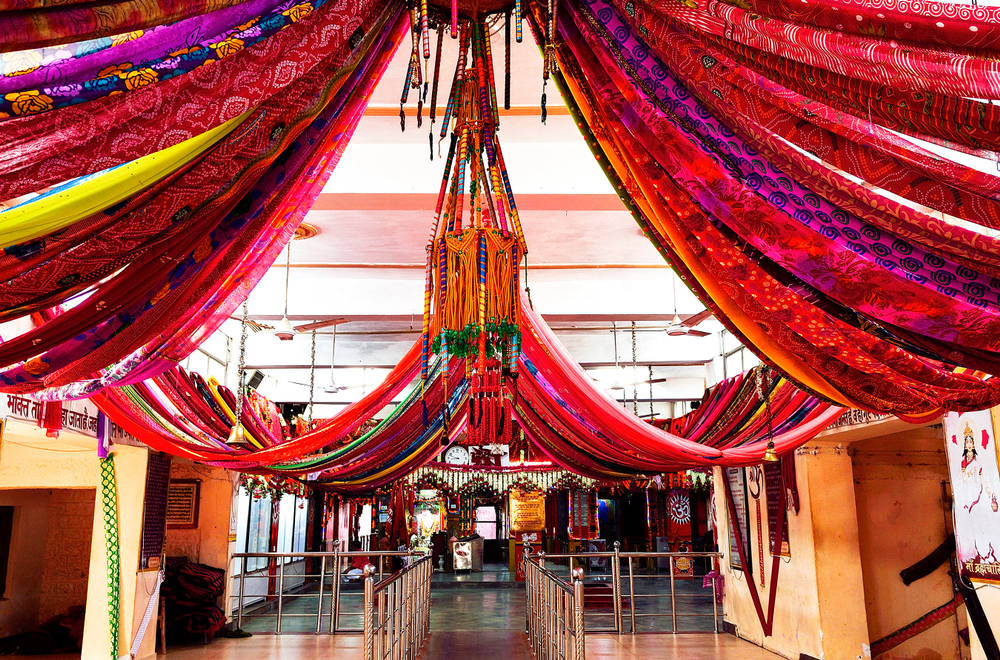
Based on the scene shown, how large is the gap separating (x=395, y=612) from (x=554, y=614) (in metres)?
1.38

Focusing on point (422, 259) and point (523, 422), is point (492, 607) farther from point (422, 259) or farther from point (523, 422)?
point (422, 259)

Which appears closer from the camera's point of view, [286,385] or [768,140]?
[768,140]

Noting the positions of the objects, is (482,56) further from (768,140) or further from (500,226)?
(768,140)

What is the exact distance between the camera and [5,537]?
8.44 metres

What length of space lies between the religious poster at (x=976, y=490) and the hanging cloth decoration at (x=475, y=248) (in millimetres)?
2860

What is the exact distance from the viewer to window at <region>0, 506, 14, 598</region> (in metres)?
8.31

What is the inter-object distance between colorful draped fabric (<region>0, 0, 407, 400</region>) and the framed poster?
7.03 metres

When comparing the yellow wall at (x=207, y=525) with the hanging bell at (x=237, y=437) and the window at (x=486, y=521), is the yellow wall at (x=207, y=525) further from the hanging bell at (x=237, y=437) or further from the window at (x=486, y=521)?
the window at (x=486, y=521)

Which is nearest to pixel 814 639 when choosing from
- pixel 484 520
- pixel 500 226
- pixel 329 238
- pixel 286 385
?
pixel 329 238

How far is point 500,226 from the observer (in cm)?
248

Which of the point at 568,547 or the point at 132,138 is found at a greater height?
the point at 132,138

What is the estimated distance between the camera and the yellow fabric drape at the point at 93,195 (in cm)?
148

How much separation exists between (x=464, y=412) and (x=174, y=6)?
13.6 ft

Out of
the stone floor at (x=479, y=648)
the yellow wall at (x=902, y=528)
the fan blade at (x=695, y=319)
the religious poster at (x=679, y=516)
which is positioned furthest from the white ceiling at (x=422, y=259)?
the religious poster at (x=679, y=516)
